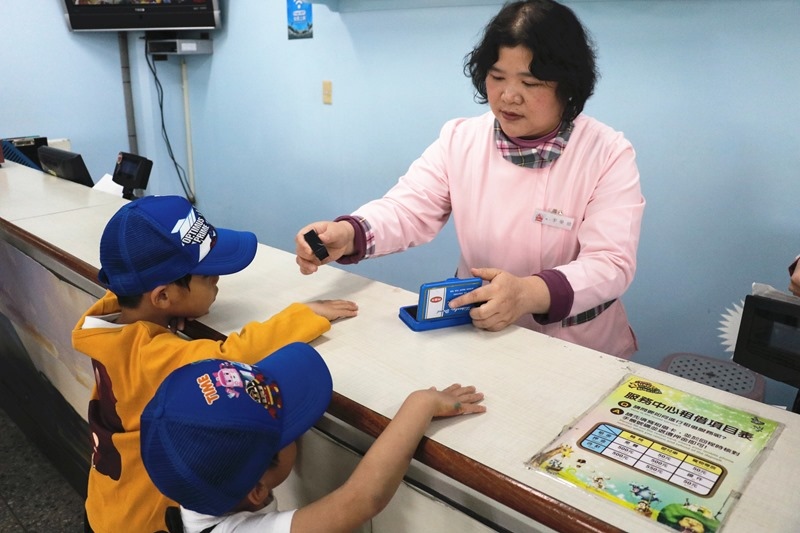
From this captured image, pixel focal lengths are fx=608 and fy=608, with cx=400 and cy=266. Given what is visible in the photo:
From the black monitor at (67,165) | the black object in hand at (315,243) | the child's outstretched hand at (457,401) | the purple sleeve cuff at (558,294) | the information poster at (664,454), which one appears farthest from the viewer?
the black monitor at (67,165)

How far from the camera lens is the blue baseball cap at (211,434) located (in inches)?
27.7

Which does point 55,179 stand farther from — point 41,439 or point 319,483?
point 319,483

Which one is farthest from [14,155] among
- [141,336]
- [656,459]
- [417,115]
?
[656,459]

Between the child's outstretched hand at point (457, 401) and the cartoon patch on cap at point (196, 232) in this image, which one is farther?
the cartoon patch on cap at point (196, 232)

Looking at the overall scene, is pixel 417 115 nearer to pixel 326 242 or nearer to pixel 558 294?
pixel 326 242

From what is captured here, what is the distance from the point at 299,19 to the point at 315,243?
7.70 ft

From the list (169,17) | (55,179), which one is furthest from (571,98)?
(169,17)

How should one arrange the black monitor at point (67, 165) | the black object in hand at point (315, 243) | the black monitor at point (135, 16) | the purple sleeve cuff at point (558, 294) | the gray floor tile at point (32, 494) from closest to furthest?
the purple sleeve cuff at point (558, 294)
the black object in hand at point (315, 243)
the gray floor tile at point (32, 494)
the black monitor at point (67, 165)
the black monitor at point (135, 16)

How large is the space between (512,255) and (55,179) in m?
1.92

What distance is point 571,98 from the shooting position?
1265 millimetres

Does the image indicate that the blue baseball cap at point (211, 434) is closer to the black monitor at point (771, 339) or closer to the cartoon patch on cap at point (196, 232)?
the cartoon patch on cap at point (196, 232)

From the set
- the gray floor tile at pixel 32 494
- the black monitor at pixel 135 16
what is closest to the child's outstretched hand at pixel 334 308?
the gray floor tile at pixel 32 494

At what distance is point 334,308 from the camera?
3.84 ft

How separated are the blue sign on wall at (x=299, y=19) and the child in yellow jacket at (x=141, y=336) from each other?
2.43 meters
